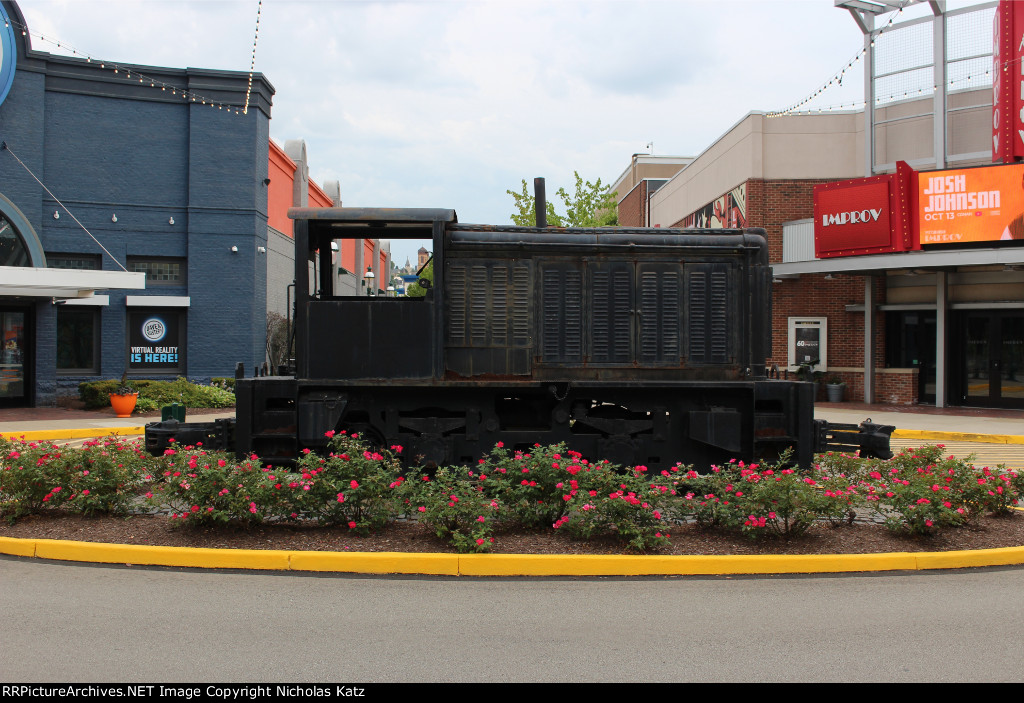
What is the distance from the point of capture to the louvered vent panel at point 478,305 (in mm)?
9195

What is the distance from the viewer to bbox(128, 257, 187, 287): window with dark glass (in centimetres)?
2162

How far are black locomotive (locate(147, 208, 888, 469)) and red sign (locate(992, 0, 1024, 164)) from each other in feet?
49.6

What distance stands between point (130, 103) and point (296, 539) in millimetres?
19034

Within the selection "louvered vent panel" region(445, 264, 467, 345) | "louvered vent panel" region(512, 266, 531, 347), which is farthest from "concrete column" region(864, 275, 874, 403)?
"louvered vent panel" region(445, 264, 467, 345)

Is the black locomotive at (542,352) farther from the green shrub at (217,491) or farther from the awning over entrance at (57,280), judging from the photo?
the awning over entrance at (57,280)

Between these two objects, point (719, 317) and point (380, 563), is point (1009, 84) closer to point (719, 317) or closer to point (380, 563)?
point (719, 317)

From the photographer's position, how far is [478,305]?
30.3ft

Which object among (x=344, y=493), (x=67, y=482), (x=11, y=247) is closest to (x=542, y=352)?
(x=344, y=493)

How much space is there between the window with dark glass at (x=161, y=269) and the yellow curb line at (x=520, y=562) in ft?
56.2

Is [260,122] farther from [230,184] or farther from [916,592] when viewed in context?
[916,592]

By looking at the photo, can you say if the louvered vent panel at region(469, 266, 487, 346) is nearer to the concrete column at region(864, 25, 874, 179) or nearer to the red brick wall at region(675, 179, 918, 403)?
the red brick wall at region(675, 179, 918, 403)

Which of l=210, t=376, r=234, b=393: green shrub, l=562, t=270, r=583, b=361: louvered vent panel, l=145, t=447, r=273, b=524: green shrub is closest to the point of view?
l=145, t=447, r=273, b=524: green shrub

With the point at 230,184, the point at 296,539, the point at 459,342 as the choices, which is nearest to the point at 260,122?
the point at 230,184

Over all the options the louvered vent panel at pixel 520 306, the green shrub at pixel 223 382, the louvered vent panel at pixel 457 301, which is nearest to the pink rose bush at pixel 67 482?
the louvered vent panel at pixel 457 301
